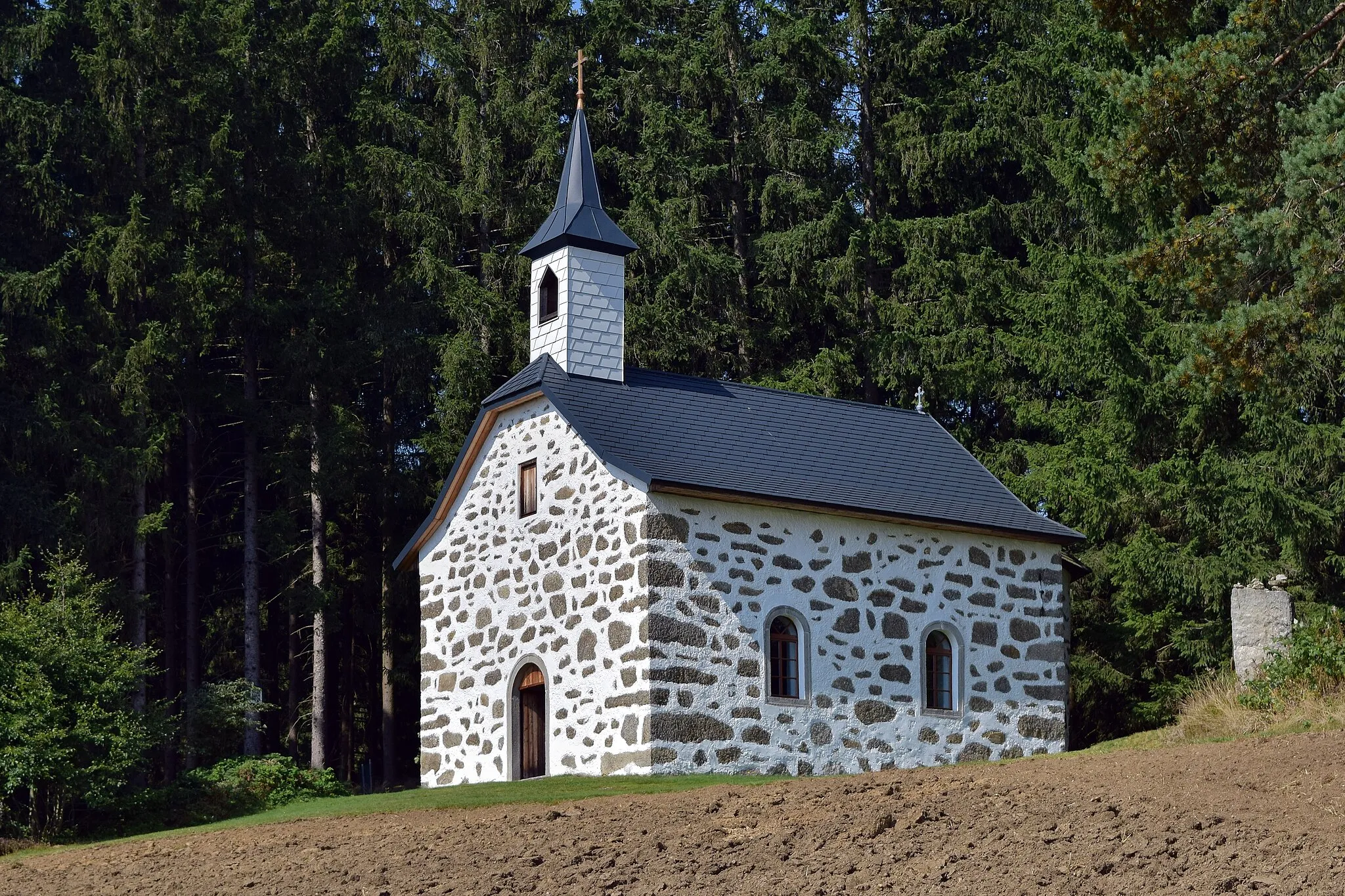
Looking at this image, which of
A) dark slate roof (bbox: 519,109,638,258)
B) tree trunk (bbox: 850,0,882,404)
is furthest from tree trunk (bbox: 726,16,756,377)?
dark slate roof (bbox: 519,109,638,258)

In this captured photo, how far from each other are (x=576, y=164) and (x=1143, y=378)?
969 centimetres

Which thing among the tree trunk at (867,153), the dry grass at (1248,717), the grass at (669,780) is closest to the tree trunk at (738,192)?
the tree trunk at (867,153)

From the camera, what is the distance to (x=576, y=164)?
86.7 feet

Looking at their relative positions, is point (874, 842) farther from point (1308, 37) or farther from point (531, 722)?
point (531, 722)

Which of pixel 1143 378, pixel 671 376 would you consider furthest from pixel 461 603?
pixel 1143 378

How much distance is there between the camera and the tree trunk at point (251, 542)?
109ft

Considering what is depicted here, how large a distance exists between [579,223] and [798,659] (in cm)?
690

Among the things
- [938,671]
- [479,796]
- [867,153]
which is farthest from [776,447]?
[867,153]

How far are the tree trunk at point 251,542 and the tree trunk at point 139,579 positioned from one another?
193cm

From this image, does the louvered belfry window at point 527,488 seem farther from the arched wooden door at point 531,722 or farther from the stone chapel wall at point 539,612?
the arched wooden door at point 531,722

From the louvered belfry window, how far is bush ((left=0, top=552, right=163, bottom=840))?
5.57m

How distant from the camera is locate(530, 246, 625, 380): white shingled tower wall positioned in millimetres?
24750

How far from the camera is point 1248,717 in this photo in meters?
18.5

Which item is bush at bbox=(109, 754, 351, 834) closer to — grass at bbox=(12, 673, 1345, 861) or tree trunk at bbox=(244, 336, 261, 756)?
grass at bbox=(12, 673, 1345, 861)
